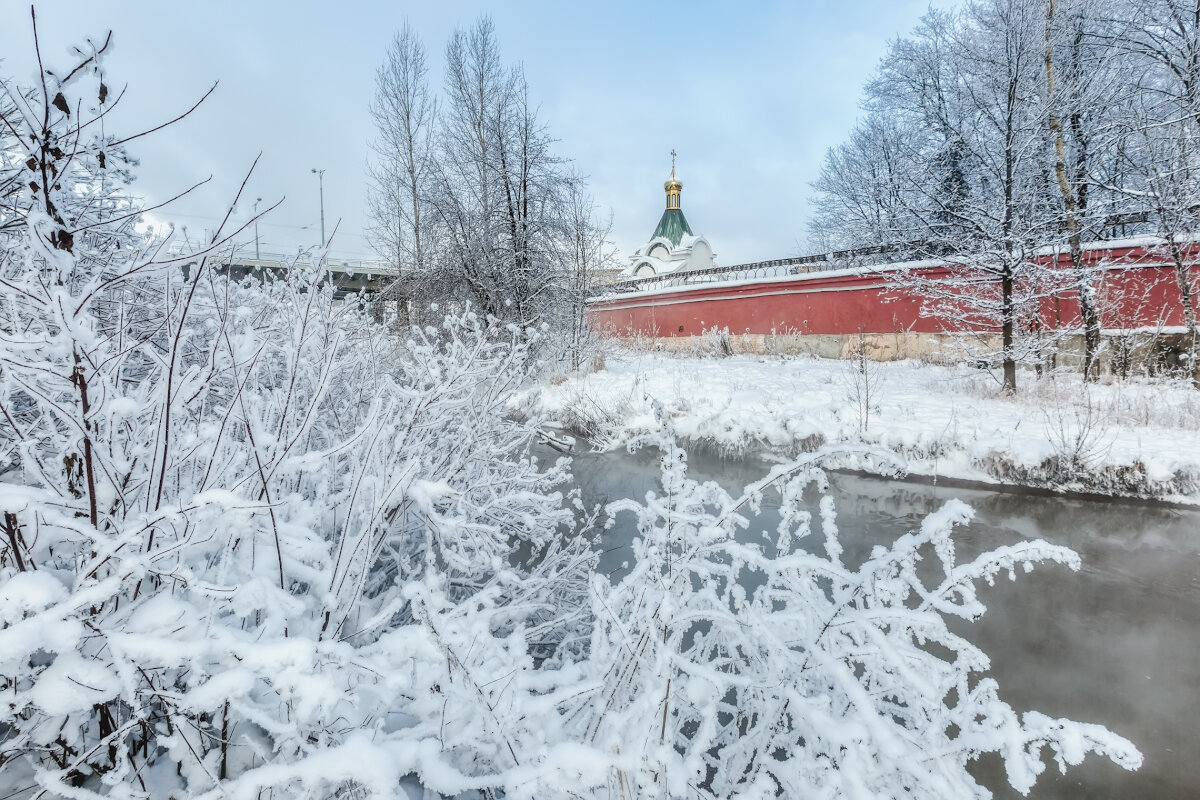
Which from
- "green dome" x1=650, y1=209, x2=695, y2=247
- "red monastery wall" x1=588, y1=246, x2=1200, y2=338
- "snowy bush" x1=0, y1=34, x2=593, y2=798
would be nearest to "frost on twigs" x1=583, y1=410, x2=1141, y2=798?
"snowy bush" x1=0, y1=34, x2=593, y2=798

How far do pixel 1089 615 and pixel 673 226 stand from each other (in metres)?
42.5

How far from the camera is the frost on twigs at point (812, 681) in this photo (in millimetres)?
987

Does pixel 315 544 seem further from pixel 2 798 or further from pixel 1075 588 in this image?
pixel 1075 588

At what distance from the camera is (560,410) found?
790 cm

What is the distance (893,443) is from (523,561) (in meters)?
4.26

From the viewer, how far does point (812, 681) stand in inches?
56.6

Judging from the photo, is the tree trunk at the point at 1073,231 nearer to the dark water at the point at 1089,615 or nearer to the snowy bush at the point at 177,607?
the dark water at the point at 1089,615

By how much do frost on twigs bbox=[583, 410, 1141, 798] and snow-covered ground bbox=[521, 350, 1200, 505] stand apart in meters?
Result: 2.52

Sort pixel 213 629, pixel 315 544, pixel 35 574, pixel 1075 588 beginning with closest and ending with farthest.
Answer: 1. pixel 35 574
2. pixel 213 629
3. pixel 315 544
4. pixel 1075 588

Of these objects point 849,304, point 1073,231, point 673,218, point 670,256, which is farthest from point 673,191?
point 1073,231

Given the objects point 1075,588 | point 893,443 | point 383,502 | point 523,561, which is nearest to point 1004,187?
point 893,443

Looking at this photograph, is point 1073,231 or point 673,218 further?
point 673,218

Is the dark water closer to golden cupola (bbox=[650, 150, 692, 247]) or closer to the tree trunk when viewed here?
the tree trunk

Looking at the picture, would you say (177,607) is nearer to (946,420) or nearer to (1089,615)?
(1089,615)
